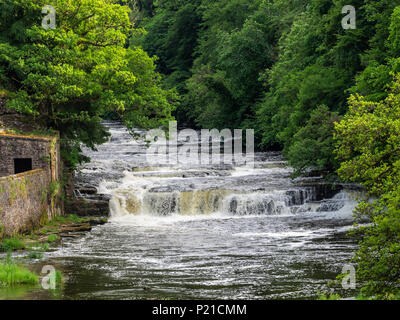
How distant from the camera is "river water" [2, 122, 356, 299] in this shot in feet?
52.9

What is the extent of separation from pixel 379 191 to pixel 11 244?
11.6 meters

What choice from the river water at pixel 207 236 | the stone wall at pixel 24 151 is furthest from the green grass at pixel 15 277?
the stone wall at pixel 24 151

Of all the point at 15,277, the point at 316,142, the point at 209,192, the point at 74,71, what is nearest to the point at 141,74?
the point at 74,71

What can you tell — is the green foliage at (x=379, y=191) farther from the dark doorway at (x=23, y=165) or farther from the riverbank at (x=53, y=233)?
the dark doorway at (x=23, y=165)

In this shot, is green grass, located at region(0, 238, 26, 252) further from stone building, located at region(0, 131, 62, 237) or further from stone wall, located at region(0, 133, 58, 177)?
stone wall, located at region(0, 133, 58, 177)

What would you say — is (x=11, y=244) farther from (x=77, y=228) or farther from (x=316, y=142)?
(x=316, y=142)

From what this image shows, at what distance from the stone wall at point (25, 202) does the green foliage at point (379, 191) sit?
36.0ft

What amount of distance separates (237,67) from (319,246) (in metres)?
32.7

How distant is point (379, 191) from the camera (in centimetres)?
1339

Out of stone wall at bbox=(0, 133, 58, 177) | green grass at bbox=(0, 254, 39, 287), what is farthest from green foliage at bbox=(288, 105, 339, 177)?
green grass at bbox=(0, 254, 39, 287)

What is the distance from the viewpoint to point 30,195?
76.3ft
